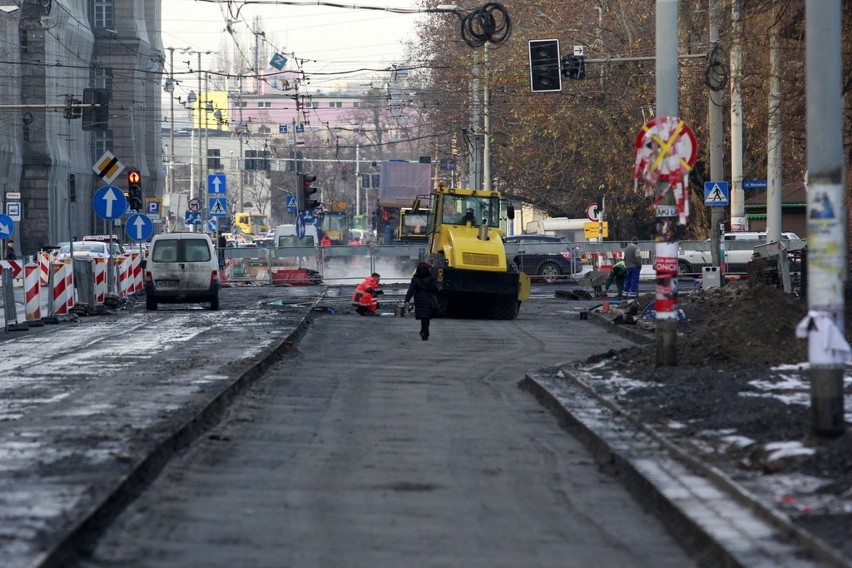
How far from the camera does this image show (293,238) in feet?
230

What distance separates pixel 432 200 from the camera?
31.6m

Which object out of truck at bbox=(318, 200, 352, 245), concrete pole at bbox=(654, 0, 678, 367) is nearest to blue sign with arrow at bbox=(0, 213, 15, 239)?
concrete pole at bbox=(654, 0, 678, 367)

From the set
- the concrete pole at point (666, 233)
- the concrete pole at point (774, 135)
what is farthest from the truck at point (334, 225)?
the concrete pole at point (666, 233)

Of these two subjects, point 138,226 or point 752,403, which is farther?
point 138,226

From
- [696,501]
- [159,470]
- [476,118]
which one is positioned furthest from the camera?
[476,118]

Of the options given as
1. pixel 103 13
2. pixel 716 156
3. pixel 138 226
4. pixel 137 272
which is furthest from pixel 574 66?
pixel 103 13

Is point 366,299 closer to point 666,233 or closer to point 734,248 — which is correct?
point 666,233

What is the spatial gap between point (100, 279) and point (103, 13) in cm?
5576

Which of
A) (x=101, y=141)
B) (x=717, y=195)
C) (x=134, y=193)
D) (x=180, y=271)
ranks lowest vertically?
(x=180, y=271)

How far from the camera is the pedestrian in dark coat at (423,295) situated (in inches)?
960

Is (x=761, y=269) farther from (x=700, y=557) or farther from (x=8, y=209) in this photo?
(x=8, y=209)

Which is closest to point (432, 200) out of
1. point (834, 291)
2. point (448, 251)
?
point (448, 251)

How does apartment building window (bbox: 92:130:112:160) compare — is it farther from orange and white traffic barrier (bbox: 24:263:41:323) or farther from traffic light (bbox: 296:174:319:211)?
orange and white traffic barrier (bbox: 24:263:41:323)

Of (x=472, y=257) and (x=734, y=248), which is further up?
(x=472, y=257)
